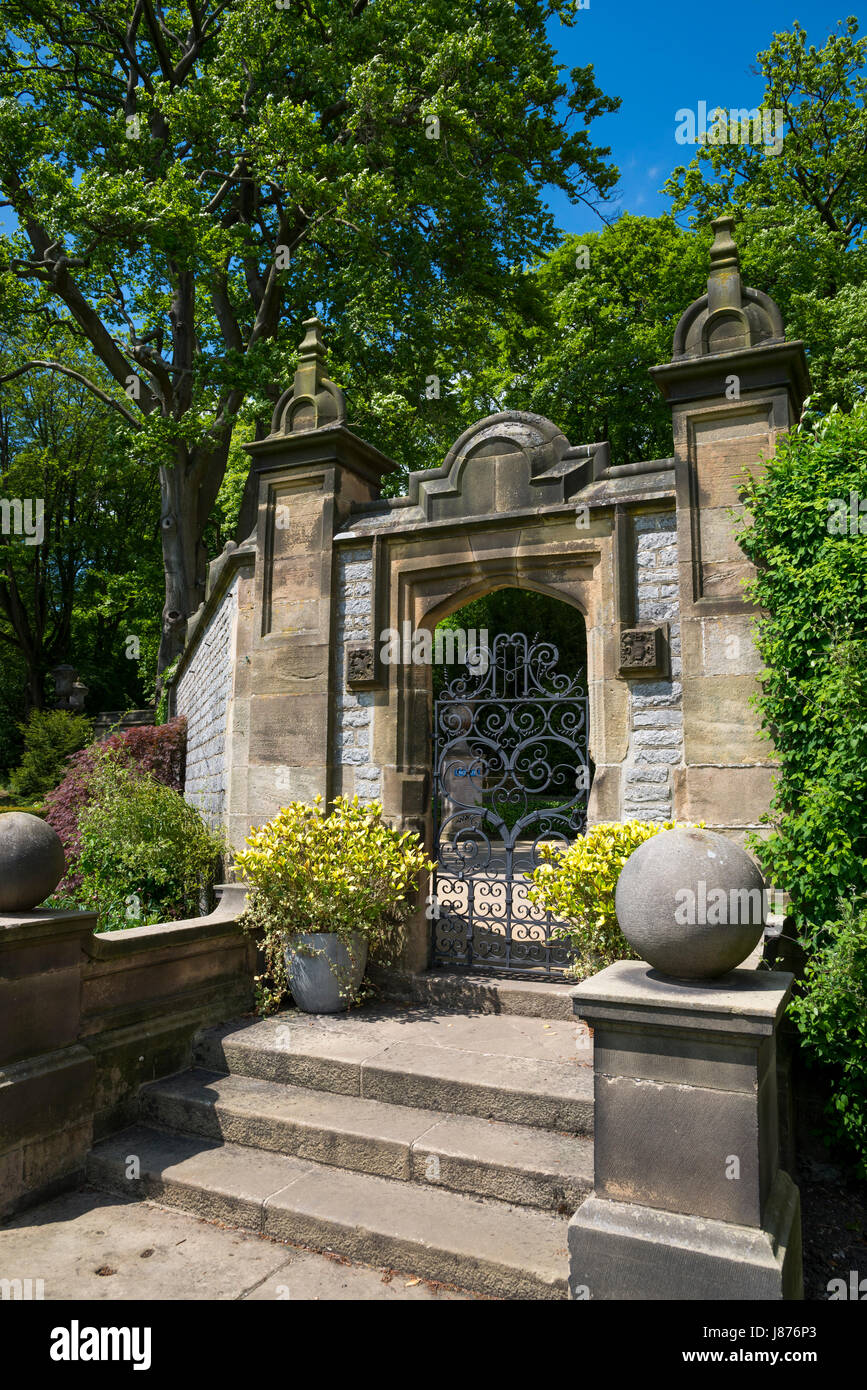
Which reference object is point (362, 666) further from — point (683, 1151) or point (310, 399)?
point (683, 1151)

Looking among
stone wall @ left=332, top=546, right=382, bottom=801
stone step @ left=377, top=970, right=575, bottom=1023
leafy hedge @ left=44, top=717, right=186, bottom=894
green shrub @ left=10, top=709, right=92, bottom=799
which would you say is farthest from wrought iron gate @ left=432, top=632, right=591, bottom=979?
green shrub @ left=10, top=709, right=92, bottom=799

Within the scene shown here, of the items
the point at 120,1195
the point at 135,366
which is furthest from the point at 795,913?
the point at 135,366

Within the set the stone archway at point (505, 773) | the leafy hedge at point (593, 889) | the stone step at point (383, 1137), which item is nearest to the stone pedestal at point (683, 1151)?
the stone step at point (383, 1137)

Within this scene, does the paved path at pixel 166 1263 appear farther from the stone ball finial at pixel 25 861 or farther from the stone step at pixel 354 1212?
the stone ball finial at pixel 25 861

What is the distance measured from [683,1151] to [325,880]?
290cm

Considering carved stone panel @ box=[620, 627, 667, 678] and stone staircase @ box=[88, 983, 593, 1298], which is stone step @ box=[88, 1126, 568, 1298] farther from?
carved stone panel @ box=[620, 627, 667, 678]

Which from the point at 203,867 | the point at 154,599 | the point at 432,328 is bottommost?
the point at 203,867

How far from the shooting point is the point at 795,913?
4.46 metres

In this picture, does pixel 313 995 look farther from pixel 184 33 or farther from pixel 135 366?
pixel 184 33

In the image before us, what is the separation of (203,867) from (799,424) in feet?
19.1

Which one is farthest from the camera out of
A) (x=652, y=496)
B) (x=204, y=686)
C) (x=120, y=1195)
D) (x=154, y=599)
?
(x=154, y=599)

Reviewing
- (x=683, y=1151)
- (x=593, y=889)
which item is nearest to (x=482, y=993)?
(x=593, y=889)

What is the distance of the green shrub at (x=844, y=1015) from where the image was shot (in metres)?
4.00

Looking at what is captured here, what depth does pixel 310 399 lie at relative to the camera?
22.4ft
